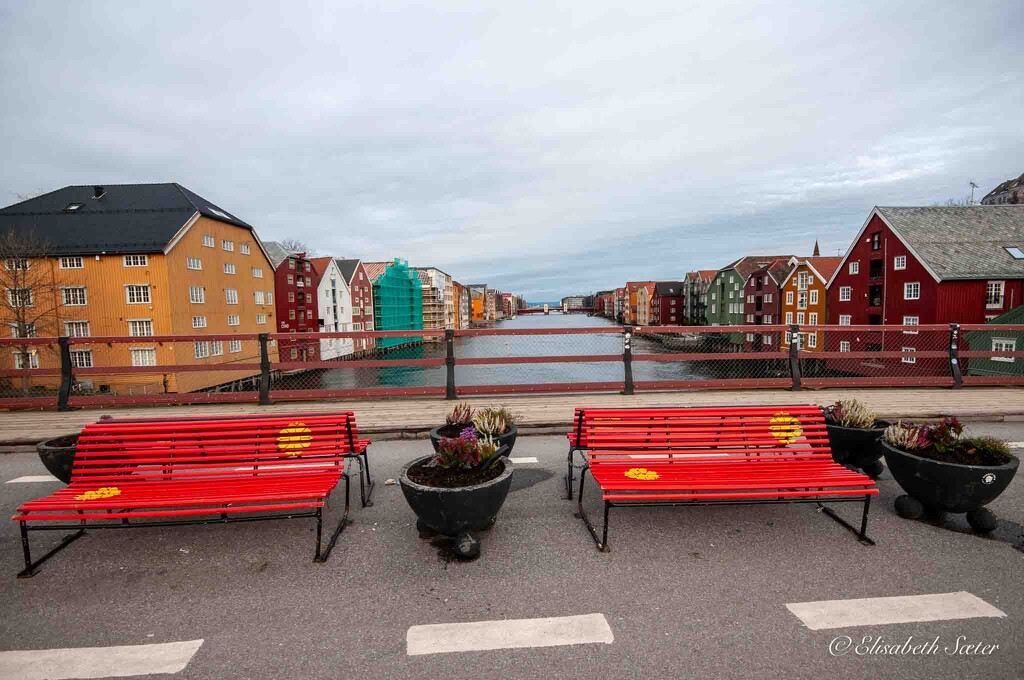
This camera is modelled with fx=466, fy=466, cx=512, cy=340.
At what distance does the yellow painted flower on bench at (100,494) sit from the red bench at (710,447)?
3860 mm

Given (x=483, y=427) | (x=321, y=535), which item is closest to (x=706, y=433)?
(x=483, y=427)

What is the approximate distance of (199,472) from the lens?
Result: 4.30 meters

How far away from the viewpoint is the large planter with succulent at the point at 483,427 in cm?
482

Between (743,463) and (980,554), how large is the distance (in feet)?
5.50

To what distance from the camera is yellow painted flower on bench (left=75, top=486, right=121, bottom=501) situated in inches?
143

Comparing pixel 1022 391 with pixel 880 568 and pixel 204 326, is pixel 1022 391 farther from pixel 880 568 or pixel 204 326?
pixel 204 326

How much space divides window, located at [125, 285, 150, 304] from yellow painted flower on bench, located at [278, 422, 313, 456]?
1468 inches

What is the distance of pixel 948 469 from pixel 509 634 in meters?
3.84

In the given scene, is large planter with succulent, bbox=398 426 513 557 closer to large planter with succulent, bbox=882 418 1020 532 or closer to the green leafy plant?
large planter with succulent, bbox=882 418 1020 532

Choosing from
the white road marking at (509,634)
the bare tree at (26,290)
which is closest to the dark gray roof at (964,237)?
the white road marking at (509,634)

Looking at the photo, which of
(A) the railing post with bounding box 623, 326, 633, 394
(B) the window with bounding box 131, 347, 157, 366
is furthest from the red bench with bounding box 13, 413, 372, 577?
(B) the window with bounding box 131, 347, 157, 366

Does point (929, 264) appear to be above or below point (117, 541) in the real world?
above

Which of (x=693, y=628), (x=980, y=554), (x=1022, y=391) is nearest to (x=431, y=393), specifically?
(x=693, y=628)

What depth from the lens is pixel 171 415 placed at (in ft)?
25.2
